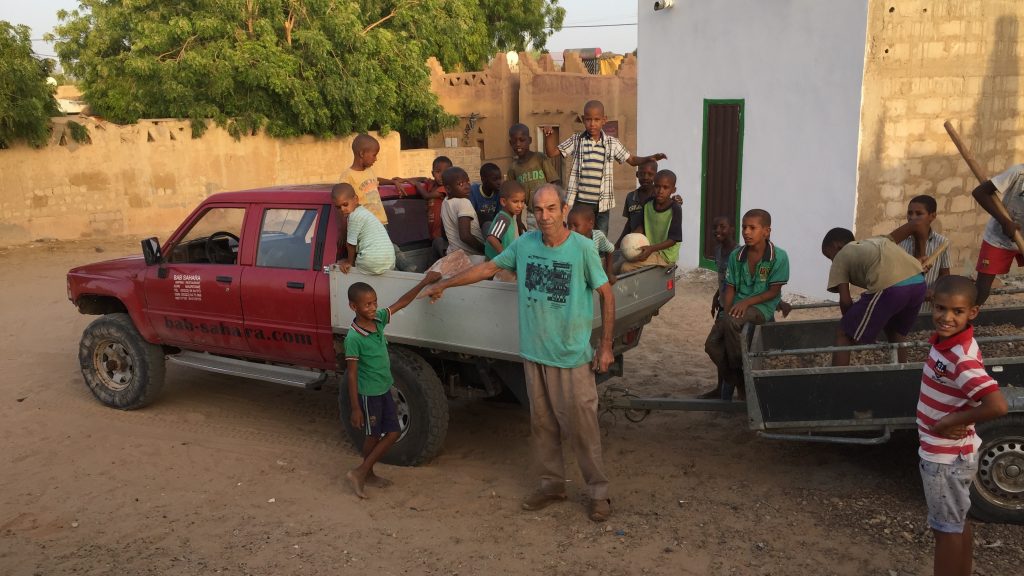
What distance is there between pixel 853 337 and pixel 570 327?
1.74 metres

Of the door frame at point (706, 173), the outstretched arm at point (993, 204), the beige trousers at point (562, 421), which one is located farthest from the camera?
the door frame at point (706, 173)

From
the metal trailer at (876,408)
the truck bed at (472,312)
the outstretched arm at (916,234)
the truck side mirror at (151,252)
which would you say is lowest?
the metal trailer at (876,408)

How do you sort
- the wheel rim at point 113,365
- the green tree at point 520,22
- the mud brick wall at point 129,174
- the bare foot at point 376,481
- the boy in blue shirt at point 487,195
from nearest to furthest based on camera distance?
the bare foot at point 376,481
the boy in blue shirt at point 487,195
the wheel rim at point 113,365
the mud brick wall at point 129,174
the green tree at point 520,22

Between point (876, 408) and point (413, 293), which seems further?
point (413, 293)

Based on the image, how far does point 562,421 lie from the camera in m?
4.67

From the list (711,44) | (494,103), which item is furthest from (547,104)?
(711,44)

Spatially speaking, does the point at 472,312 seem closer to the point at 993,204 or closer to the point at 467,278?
the point at 467,278

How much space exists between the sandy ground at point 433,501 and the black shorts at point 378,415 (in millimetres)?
377

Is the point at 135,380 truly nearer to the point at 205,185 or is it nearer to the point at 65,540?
the point at 65,540

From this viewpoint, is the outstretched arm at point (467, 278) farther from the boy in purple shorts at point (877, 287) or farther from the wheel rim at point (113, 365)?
the wheel rim at point (113, 365)

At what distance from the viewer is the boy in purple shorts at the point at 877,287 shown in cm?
470

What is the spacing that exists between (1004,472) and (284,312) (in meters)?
4.37

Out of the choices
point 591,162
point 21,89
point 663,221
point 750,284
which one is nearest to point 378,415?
point 750,284

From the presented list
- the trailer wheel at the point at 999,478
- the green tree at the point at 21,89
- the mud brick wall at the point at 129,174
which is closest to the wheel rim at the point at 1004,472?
the trailer wheel at the point at 999,478
